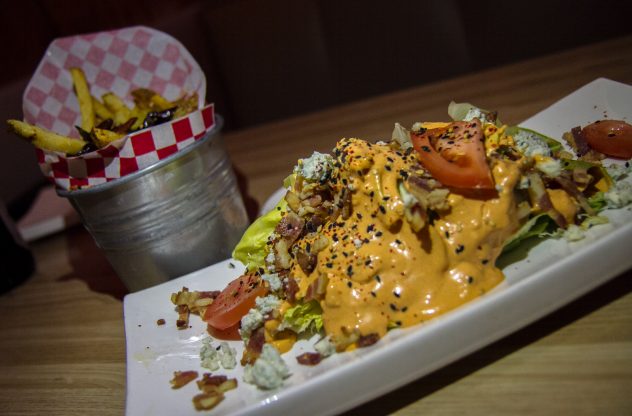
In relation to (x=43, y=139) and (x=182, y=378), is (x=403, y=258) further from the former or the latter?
(x=43, y=139)

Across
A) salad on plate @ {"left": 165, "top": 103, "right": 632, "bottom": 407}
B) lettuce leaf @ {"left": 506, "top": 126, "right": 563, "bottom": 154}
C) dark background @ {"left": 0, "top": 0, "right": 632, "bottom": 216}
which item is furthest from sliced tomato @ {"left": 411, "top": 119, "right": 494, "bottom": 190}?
dark background @ {"left": 0, "top": 0, "right": 632, "bottom": 216}

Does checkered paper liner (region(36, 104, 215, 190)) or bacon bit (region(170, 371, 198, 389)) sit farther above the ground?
checkered paper liner (region(36, 104, 215, 190))

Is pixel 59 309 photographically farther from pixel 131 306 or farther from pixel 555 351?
pixel 555 351

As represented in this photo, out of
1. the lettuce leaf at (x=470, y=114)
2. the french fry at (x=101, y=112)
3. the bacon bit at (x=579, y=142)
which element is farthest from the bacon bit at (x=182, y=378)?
the bacon bit at (x=579, y=142)

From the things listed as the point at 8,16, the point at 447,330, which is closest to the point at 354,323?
the point at 447,330

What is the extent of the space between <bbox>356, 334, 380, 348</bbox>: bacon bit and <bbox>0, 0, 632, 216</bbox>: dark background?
3.60 meters

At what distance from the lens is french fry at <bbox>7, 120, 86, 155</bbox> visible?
2.00m

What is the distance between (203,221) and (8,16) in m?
3.63

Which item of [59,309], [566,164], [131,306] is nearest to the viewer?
[566,164]

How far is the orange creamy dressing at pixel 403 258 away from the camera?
143 cm

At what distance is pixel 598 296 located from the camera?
1.49 m

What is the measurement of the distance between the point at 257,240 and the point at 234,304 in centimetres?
31

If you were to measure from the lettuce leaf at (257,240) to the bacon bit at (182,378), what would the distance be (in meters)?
0.48

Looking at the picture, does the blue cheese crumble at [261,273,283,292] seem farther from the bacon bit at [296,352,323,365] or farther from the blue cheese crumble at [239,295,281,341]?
the bacon bit at [296,352,323,365]
